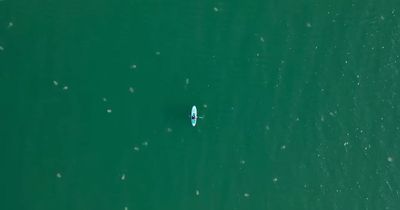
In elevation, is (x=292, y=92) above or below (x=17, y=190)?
above

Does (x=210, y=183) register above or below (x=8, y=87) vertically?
below

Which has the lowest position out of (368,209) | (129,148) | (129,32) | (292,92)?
(368,209)

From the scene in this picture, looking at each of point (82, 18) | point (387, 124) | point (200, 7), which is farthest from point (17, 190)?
point (387, 124)

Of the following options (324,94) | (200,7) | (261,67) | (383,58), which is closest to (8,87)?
(200,7)

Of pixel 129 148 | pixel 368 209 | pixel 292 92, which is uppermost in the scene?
pixel 292 92

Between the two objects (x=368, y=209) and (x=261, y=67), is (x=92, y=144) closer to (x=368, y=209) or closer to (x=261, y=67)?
(x=261, y=67)

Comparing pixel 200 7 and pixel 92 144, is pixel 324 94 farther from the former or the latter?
pixel 92 144
